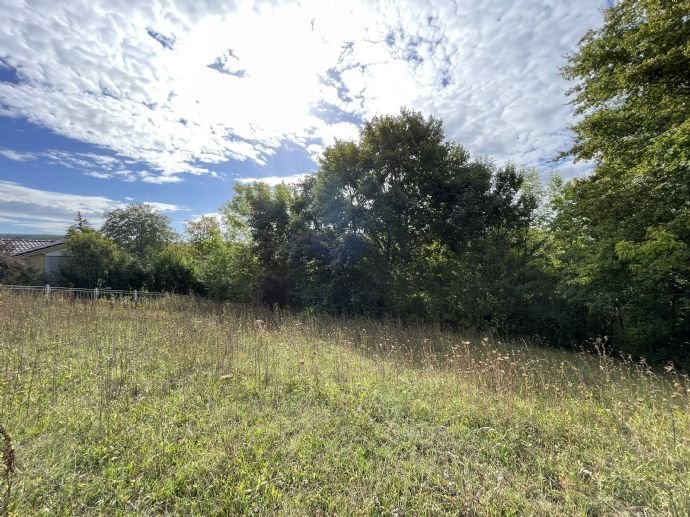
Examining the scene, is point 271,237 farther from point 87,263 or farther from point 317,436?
point 317,436

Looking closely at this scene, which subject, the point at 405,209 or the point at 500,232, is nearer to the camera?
the point at 500,232

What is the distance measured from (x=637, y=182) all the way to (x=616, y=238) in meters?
1.20

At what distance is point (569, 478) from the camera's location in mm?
2279

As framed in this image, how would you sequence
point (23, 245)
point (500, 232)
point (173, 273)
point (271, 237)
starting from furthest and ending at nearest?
point (23, 245)
point (173, 273)
point (271, 237)
point (500, 232)

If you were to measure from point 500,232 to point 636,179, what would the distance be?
364 cm

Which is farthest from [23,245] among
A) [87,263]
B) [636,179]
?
[636,179]

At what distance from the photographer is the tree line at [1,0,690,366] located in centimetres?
588

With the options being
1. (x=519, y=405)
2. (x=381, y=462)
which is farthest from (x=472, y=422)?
(x=381, y=462)

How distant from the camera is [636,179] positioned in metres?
6.34

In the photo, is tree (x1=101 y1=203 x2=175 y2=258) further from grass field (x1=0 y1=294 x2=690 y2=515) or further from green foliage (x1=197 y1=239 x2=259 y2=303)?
grass field (x1=0 y1=294 x2=690 y2=515)

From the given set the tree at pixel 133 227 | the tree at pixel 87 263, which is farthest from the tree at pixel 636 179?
the tree at pixel 133 227

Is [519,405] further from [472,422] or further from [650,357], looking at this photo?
[650,357]

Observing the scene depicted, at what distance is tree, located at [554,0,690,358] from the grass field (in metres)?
2.66

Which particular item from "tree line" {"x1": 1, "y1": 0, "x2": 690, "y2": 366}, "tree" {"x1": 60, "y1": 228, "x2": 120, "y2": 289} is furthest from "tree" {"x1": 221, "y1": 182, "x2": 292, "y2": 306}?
"tree" {"x1": 60, "y1": 228, "x2": 120, "y2": 289}
